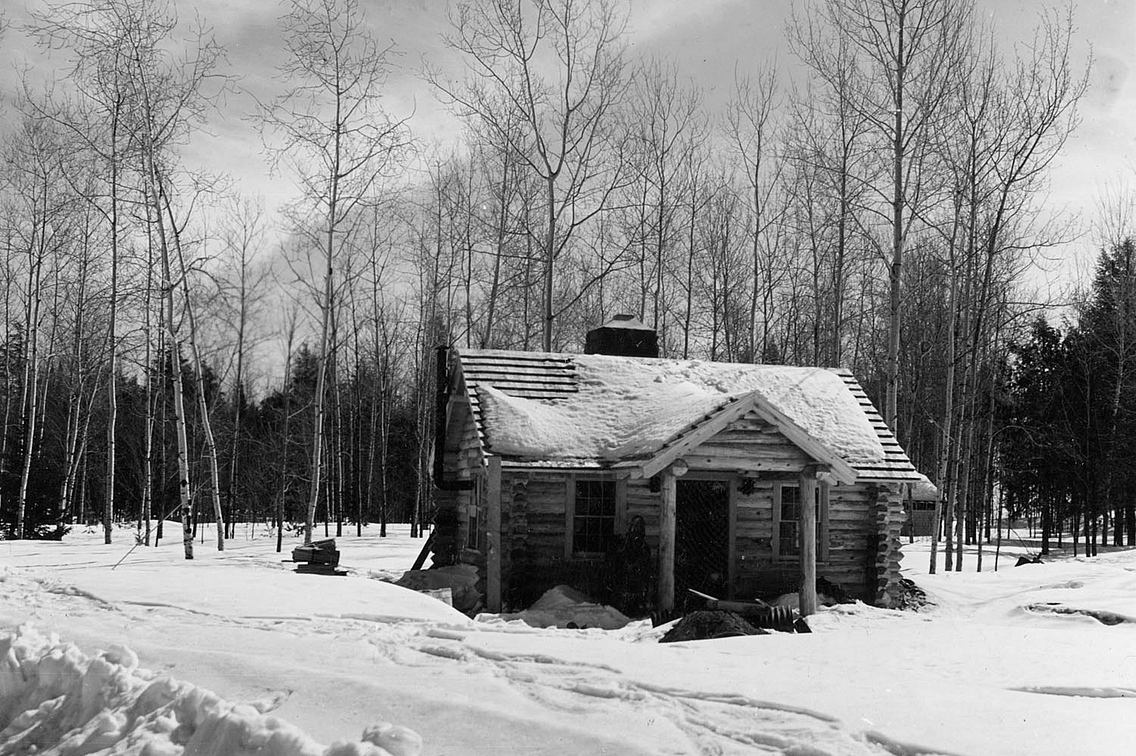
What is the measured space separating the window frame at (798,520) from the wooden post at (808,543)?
3.44 ft

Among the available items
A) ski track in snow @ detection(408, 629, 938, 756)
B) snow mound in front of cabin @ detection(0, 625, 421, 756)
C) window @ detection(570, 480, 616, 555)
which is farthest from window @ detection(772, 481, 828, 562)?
snow mound in front of cabin @ detection(0, 625, 421, 756)

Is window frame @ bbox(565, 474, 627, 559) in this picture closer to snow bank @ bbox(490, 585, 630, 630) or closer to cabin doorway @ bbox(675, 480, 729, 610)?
snow bank @ bbox(490, 585, 630, 630)

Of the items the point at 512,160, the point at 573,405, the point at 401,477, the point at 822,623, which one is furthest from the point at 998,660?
the point at 401,477

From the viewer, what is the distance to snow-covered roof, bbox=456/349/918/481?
15.8m

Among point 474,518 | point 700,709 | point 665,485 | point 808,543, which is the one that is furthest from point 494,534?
point 700,709

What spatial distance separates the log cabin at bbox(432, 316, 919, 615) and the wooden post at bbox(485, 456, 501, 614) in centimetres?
2

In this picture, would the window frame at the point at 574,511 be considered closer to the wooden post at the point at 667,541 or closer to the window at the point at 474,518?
the wooden post at the point at 667,541

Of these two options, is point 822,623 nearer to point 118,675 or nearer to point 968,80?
point 118,675

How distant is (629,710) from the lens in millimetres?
6348

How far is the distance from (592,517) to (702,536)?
2.06 m

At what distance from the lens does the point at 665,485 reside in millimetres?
15406

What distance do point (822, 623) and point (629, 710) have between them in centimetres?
949

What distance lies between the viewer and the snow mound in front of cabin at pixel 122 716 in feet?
18.8

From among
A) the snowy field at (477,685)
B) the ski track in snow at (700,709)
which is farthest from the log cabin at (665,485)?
the ski track in snow at (700,709)
